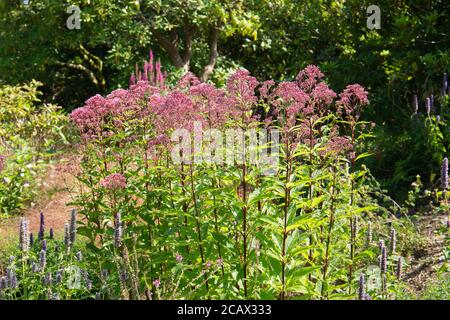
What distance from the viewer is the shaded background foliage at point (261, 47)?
7.67 metres

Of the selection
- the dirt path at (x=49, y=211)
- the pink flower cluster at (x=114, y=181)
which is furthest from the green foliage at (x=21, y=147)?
the pink flower cluster at (x=114, y=181)

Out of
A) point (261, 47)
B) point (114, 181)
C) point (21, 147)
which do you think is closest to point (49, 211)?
point (21, 147)

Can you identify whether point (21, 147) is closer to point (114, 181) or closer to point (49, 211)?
point (49, 211)

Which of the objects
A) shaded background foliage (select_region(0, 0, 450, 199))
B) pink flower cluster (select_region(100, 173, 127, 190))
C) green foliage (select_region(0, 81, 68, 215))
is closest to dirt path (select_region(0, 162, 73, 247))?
green foliage (select_region(0, 81, 68, 215))

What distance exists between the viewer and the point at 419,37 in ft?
25.5

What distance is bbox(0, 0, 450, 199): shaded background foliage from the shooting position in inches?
302

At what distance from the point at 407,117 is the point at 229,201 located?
4857 mm

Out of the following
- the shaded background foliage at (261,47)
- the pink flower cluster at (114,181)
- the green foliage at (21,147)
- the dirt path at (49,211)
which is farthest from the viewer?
the shaded background foliage at (261,47)

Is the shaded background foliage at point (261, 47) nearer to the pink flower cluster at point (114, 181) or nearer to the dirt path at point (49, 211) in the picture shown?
the dirt path at point (49, 211)

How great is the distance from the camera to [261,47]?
12.2 meters

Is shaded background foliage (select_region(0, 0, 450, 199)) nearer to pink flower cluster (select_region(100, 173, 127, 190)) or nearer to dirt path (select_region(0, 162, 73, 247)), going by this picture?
dirt path (select_region(0, 162, 73, 247))

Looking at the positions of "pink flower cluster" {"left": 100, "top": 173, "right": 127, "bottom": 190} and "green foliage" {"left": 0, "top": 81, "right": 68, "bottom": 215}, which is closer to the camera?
"pink flower cluster" {"left": 100, "top": 173, "right": 127, "bottom": 190}

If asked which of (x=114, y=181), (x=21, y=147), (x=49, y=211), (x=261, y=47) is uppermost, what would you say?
(x=261, y=47)

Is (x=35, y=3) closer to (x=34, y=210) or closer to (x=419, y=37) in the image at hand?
(x=34, y=210)
